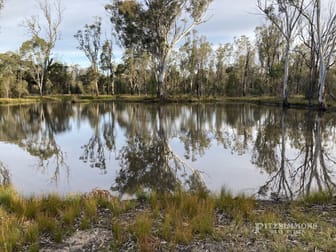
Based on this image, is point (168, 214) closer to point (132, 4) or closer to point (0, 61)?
point (132, 4)

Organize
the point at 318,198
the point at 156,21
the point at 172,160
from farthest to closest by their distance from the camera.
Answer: the point at 156,21 → the point at 172,160 → the point at 318,198

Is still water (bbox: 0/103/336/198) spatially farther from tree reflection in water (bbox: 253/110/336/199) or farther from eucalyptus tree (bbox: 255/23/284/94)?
eucalyptus tree (bbox: 255/23/284/94)

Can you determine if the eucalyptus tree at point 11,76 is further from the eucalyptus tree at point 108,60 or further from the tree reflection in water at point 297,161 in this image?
the tree reflection in water at point 297,161

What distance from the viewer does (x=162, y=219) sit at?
407 cm

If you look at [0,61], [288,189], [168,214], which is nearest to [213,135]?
[288,189]

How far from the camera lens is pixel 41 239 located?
11.7ft

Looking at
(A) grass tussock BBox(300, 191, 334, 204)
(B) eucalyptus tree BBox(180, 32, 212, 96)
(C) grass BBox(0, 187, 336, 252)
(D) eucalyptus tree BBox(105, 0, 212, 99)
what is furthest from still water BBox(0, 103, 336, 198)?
(B) eucalyptus tree BBox(180, 32, 212, 96)

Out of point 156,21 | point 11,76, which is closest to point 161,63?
point 156,21

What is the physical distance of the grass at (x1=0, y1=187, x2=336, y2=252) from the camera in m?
3.41

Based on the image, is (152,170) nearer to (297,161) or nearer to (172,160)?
(172,160)

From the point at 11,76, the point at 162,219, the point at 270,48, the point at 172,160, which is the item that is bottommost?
the point at 172,160

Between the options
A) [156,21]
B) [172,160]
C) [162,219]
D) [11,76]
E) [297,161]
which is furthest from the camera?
[11,76]

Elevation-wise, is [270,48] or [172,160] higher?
[270,48]

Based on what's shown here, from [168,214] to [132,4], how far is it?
110 feet
